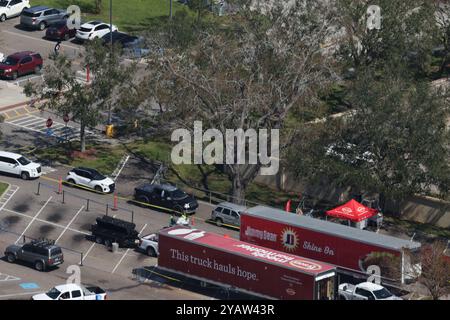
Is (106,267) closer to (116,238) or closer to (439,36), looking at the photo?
(116,238)

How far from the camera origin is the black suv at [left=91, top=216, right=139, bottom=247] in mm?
62281

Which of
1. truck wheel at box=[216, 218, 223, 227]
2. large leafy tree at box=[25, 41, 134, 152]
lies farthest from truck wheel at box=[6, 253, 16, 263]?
large leafy tree at box=[25, 41, 134, 152]

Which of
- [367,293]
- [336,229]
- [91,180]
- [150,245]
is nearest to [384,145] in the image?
[336,229]

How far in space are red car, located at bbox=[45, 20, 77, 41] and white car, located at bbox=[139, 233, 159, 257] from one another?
36771 mm

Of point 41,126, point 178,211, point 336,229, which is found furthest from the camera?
point 41,126

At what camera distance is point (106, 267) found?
60219mm

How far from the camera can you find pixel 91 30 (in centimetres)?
9319

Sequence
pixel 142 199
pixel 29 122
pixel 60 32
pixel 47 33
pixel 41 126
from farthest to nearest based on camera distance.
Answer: pixel 47 33, pixel 60 32, pixel 29 122, pixel 41 126, pixel 142 199

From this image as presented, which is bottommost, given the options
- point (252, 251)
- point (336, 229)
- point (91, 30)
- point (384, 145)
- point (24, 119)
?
point (252, 251)

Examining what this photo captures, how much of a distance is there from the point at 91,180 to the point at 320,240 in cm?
1844

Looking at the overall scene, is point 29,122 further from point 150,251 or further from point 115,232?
point 150,251

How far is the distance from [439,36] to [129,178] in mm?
30955

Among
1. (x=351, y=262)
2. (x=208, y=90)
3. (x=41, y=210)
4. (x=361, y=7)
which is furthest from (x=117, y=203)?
(x=361, y=7)

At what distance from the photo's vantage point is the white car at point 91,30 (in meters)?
93.1
